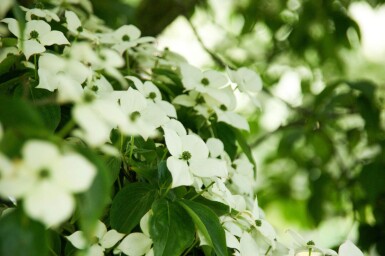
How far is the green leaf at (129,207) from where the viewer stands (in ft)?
2.02

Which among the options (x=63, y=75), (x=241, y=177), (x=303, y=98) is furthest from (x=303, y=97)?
(x=63, y=75)

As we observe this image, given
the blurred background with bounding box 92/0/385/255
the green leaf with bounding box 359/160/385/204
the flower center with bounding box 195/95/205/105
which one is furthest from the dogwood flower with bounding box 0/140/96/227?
the green leaf with bounding box 359/160/385/204

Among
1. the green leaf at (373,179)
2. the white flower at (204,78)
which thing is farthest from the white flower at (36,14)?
the green leaf at (373,179)

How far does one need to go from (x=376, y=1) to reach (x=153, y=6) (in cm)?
54

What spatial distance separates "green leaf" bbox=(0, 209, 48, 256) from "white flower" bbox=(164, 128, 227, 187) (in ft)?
0.76

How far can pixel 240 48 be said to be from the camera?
67.4 inches

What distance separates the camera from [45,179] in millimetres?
366

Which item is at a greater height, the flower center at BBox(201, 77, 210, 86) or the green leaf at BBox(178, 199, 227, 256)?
the flower center at BBox(201, 77, 210, 86)

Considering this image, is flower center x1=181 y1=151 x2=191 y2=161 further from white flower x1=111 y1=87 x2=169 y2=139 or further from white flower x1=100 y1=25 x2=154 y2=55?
white flower x1=100 y1=25 x2=154 y2=55

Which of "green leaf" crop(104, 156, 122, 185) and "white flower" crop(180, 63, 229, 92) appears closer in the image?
"green leaf" crop(104, 156, 122, 185)

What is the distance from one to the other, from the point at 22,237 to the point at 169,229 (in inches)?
9.2

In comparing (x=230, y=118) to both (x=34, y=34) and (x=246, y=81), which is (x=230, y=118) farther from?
(x=34, y=34)

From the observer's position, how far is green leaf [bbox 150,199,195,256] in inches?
22.7

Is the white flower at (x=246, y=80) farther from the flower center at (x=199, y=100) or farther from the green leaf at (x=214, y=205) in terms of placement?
the green leaf at (x=214, y=205)
